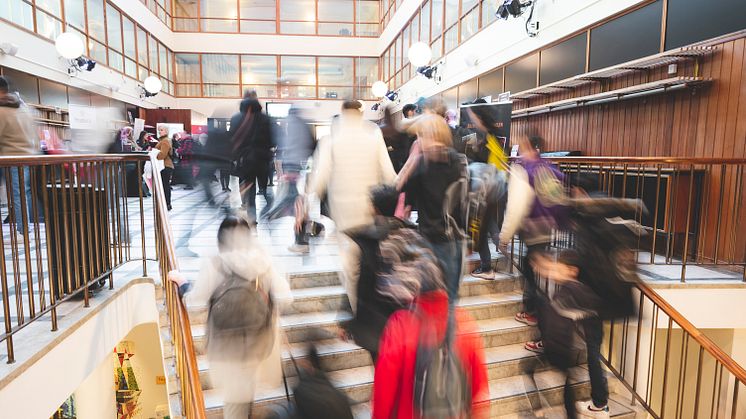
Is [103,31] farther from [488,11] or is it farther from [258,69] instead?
[488,11]

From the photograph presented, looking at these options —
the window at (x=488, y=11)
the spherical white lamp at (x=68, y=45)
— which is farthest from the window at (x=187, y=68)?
the window at (x=488, y=11)

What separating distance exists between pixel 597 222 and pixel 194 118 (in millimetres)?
16499

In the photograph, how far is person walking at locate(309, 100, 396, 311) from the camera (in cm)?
321

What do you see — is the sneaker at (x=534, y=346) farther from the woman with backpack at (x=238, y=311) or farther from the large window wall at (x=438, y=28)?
the large window wall at (x=438, y=28)

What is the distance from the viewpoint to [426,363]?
73.0 inches

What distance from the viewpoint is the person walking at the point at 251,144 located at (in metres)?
4.10

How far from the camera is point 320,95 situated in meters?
Result: 19.0

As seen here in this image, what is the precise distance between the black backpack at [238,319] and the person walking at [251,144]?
2054 millimetres

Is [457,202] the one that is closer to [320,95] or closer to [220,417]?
[220,417]

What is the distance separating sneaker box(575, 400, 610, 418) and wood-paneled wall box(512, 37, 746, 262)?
7.10 ft

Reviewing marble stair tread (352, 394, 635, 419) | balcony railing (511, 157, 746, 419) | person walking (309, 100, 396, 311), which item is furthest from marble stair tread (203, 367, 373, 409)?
balcony railing (511, 157, 746, 419)

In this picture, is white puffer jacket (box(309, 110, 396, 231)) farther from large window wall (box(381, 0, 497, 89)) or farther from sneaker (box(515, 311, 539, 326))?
large window wall (box(381, 0, 497, 89))

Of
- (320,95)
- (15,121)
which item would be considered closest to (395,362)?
(15,121)

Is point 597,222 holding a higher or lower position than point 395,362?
higher
